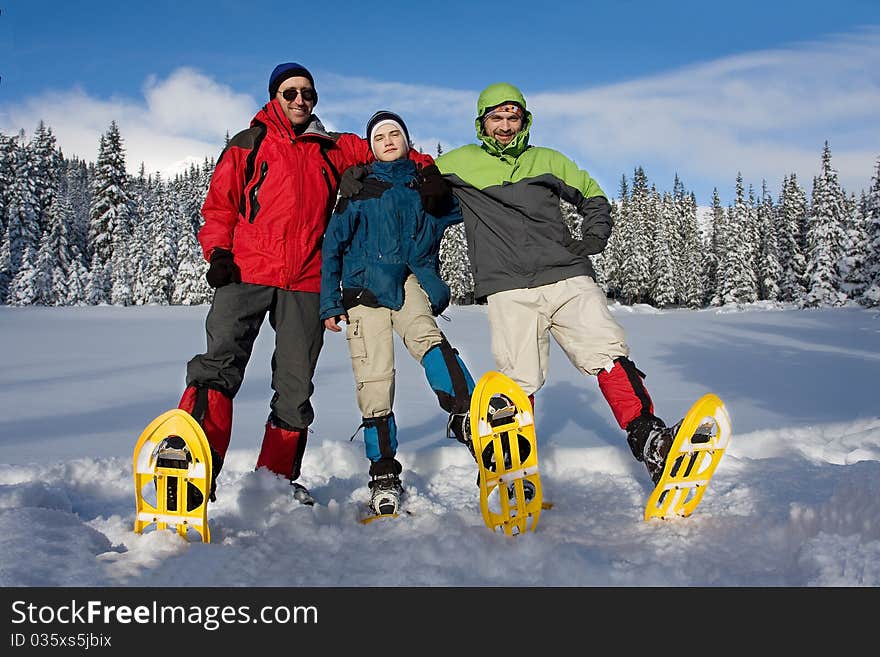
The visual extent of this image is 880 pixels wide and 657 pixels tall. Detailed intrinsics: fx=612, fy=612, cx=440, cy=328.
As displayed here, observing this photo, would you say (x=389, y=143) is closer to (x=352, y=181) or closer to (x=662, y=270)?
(x=352, y=181)

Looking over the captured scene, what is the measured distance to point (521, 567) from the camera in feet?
7.77

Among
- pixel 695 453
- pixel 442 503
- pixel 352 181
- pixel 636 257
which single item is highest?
pixel 636 257

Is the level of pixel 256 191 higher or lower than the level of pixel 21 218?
lower

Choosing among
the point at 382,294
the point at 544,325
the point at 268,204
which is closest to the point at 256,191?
the point at 268,204

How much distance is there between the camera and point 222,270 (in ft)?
10.6

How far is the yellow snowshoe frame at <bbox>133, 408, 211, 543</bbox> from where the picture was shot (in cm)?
269

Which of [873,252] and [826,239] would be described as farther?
[826,239]

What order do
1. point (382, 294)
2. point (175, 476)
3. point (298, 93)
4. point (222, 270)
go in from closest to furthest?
point (175, 476)
point (222, 270)
point (382, 294)
point (298, 93)

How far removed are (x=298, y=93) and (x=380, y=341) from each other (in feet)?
4.87

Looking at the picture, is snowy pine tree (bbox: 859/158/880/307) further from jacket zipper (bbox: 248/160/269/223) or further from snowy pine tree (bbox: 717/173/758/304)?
jacket zipper (bbox: 248/160/269/223)

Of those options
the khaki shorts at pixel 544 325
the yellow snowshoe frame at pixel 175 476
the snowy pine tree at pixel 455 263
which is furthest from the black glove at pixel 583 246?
the snowy pine tree at pixel 455 263
